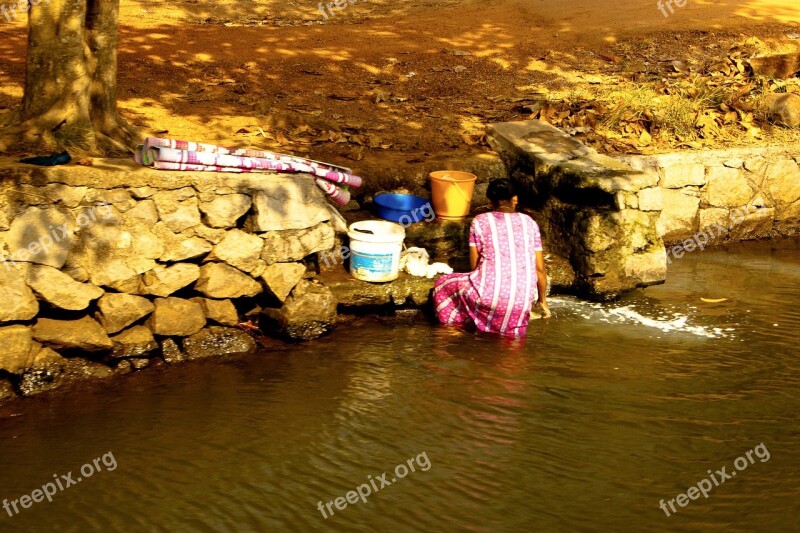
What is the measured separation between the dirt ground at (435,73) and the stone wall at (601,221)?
1.26 m

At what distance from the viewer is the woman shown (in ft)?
21.5

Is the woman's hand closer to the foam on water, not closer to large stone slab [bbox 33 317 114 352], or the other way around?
the foam on water

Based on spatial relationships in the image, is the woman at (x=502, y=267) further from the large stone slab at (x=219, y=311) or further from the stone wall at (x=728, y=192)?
the stone wall at (x=728, y=192)

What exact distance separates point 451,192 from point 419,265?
812 mm

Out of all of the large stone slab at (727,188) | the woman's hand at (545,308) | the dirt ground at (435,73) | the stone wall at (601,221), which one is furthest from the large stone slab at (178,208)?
the large stone slab at (727,188)

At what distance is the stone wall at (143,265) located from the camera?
585cm

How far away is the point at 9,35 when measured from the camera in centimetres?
1140

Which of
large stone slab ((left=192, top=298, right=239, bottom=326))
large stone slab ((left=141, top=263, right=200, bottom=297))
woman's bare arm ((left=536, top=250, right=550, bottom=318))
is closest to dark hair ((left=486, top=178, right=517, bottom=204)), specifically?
woman's bare arm ((left=536, top=250, right=550, bottom=318))

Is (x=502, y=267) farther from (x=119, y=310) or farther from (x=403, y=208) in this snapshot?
(x=119, y=310)

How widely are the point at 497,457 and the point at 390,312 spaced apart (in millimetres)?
2322

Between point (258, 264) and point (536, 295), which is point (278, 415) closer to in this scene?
point (258, 264)

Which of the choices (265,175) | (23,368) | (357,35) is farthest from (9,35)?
(23,368)

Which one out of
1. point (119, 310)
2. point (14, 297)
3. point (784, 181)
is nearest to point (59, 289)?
point (14, 297)

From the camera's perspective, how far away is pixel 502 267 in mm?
6543
